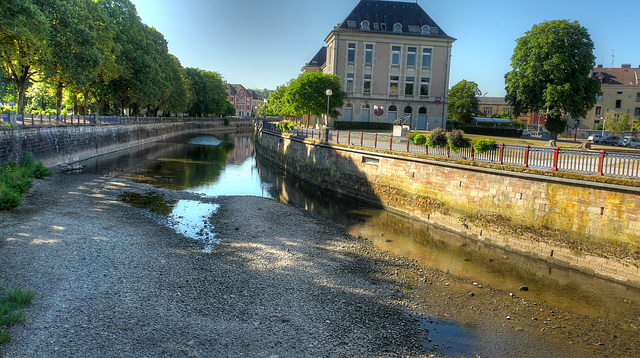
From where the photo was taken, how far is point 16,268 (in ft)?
35.7

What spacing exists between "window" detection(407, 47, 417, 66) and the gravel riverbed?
48.3 metres

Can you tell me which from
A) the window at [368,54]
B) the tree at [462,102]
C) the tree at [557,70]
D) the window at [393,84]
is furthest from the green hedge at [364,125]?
the tree at [462,102]

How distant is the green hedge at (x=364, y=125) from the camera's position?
5341cm

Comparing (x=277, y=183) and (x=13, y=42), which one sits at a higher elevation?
(x=13, y=42)

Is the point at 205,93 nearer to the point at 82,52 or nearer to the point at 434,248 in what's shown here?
the point at 82,52

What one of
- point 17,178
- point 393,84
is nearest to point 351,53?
point 393,84

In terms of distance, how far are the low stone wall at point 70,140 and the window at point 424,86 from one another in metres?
39.0

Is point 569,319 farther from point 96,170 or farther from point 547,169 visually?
point 96,170

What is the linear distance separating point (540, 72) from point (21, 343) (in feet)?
130

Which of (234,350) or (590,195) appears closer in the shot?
(234,350)

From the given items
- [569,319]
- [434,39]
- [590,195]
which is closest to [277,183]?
[590,195]

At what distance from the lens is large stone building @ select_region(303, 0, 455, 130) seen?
5809 cm

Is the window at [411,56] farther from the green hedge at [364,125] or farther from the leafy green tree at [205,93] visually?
the leafy green tree at [205,93]

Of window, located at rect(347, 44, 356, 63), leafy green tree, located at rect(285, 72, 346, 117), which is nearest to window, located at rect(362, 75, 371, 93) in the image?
→ window, located at rect(347, 44, 356, 63)
